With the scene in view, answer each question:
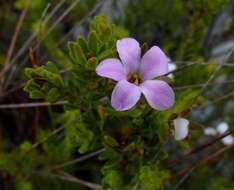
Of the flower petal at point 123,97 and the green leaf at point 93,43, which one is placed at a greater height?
the green leaf at point 93,43

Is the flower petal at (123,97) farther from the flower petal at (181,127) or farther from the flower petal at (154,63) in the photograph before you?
the flower petal at (181,127)

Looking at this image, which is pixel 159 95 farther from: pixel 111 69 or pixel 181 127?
pixel 181 127

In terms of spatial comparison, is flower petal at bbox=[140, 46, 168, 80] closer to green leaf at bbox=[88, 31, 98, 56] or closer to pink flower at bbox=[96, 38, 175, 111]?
pink flower at bbox=[96, 38, 175, 111]

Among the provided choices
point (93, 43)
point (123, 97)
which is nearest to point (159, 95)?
point (123, 97)

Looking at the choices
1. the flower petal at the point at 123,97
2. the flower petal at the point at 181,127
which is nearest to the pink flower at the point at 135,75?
the flower petal at the point at 123,97

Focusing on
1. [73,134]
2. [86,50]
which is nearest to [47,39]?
[73,134]

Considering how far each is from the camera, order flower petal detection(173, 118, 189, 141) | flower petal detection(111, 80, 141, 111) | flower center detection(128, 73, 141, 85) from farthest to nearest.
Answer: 1. flower petal detection(173, 118, 189, 141)
2. flower center detection(128, 73, 141, 85)
3. flower petal detection(111, 80, 141, 111)

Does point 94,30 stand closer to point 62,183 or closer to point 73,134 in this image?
point 73,134

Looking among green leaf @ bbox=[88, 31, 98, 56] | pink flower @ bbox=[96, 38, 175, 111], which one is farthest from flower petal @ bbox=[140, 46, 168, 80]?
green leaf @ bbox=[88, 31, 98, 56]
